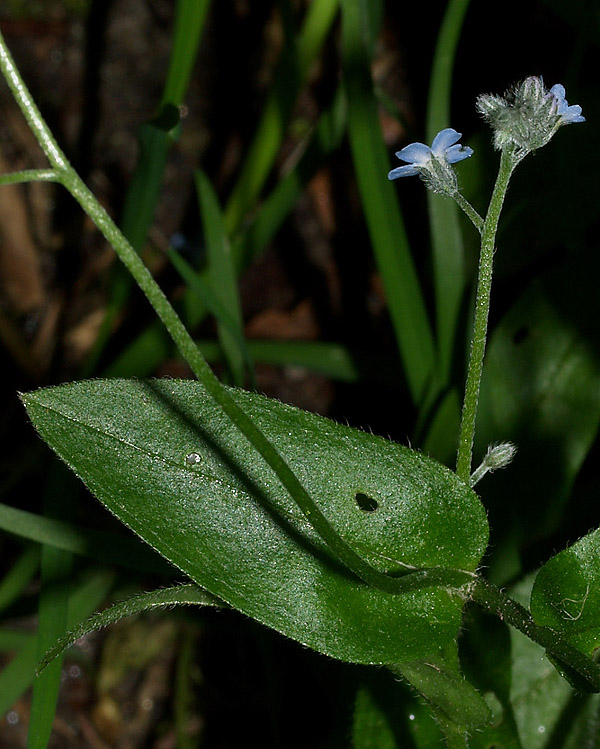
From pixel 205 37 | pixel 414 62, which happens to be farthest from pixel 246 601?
pixel 205 37

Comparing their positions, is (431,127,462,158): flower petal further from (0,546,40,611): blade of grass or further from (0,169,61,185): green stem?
(0,546,40,611): blade of grass

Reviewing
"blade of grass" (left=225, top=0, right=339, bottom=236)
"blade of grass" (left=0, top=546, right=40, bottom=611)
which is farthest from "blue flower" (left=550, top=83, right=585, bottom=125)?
"blade of grass" (left=0, top=546, right=40, bottom=611)

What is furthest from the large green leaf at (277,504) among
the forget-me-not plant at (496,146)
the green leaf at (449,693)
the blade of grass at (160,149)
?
the blade of grass at (160,149)

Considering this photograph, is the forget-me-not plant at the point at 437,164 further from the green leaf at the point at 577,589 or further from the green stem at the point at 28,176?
the green leaf at the point at 577,589

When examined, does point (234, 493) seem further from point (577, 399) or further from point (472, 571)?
point (577, 399)

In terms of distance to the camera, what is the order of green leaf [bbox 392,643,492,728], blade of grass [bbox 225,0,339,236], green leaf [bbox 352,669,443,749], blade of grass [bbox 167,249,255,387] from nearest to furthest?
green leaf [bbox 392,643,492,728] → green leaf [bbox 352,669,443,749] → blade of grass [bbox 167,249,255,387] → blade of grass [bbox 225,0,339,236]

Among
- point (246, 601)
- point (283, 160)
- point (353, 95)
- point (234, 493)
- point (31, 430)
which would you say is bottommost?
point (31, 430)
